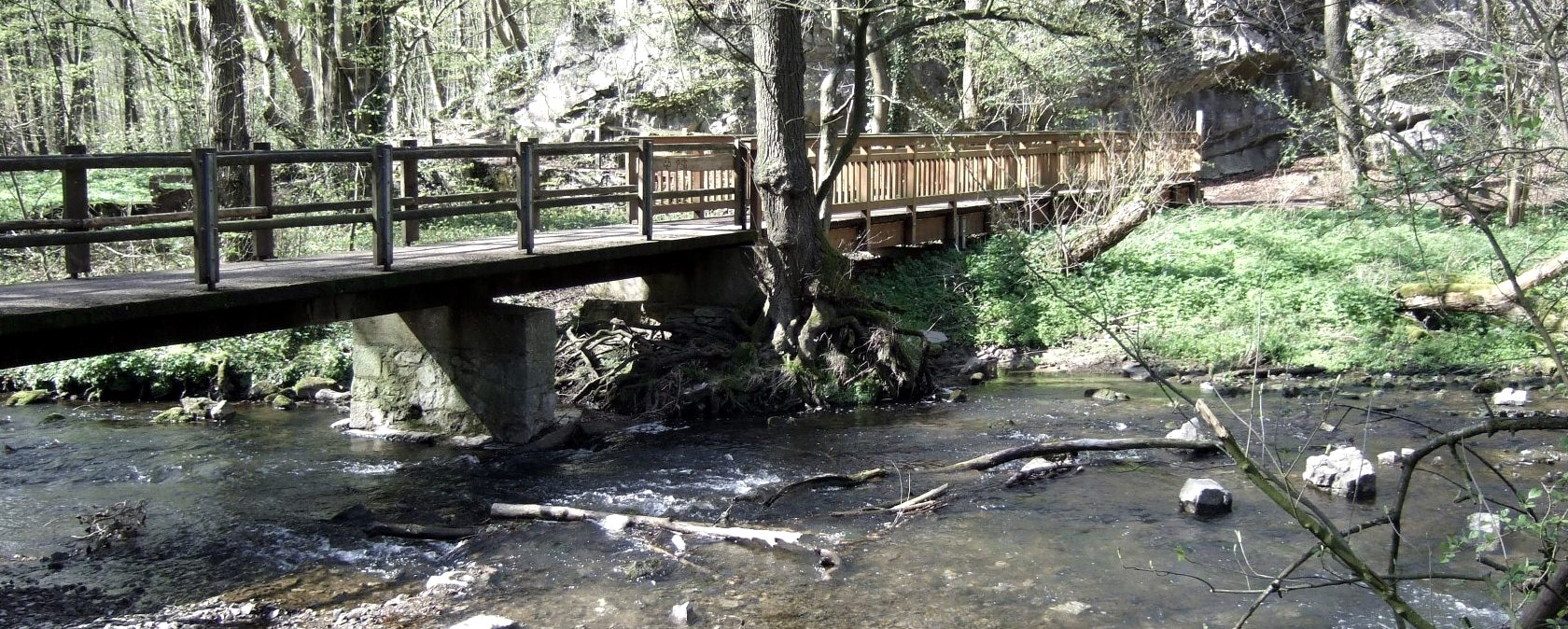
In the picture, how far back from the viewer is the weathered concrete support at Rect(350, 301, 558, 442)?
36.9ft

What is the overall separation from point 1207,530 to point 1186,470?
5.52ft

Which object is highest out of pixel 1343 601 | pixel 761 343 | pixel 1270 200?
pixel 1270 200

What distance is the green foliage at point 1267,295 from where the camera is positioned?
14180 millimetres

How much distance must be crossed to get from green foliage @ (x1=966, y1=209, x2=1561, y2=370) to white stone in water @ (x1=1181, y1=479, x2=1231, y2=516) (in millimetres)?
4612

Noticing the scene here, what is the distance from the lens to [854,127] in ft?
45.8

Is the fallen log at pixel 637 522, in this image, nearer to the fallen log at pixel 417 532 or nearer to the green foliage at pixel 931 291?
the fallen log at pixel 417 532

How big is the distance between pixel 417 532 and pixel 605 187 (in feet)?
19.4

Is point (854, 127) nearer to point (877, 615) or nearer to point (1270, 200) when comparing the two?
point (877, 615)

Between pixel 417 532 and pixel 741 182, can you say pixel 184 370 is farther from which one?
pixel 417 532

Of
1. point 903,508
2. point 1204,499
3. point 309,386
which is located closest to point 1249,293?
point 1204,499

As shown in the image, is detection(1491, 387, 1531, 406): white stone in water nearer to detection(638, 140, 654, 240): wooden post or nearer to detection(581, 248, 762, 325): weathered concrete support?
detection(581, 248, 762, 325): weathered concrete support

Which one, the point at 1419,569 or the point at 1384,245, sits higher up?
the point at 1384,245

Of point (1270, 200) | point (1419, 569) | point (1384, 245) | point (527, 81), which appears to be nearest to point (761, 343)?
point (1419, 569)

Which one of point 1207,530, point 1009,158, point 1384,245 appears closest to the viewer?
point 1207,530
